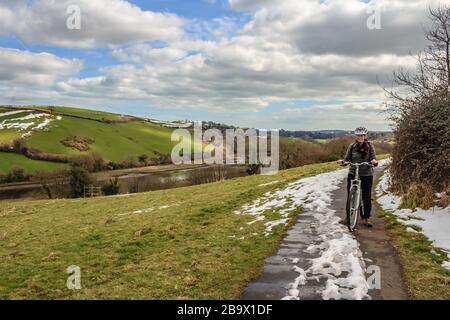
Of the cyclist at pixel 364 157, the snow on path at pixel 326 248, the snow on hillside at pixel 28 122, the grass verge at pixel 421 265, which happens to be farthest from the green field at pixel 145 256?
the snow on hillside at pixel 28 122

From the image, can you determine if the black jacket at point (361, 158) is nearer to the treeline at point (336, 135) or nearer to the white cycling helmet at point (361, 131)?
the white cycling helmet at point (361, 131)

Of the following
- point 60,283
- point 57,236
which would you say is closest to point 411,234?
point 60,283

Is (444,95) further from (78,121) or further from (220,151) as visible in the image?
(78,121)

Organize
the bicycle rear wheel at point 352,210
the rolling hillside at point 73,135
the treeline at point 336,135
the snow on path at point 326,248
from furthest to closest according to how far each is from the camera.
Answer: the rolling hillside at point 73,135, the treeline at point 336,135, the bicycle rear wheel at point 352,210, the snow on path at point 326,248

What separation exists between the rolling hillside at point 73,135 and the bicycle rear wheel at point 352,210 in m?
123

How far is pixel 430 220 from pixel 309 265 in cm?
586

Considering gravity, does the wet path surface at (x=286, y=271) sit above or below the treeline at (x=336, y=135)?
below

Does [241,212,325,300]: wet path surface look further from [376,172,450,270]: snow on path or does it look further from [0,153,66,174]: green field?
[0,153,66,174]: green field

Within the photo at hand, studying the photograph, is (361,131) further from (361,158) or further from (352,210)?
(352,210)

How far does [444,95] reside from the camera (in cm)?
1495

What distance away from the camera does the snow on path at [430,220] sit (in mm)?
10243
